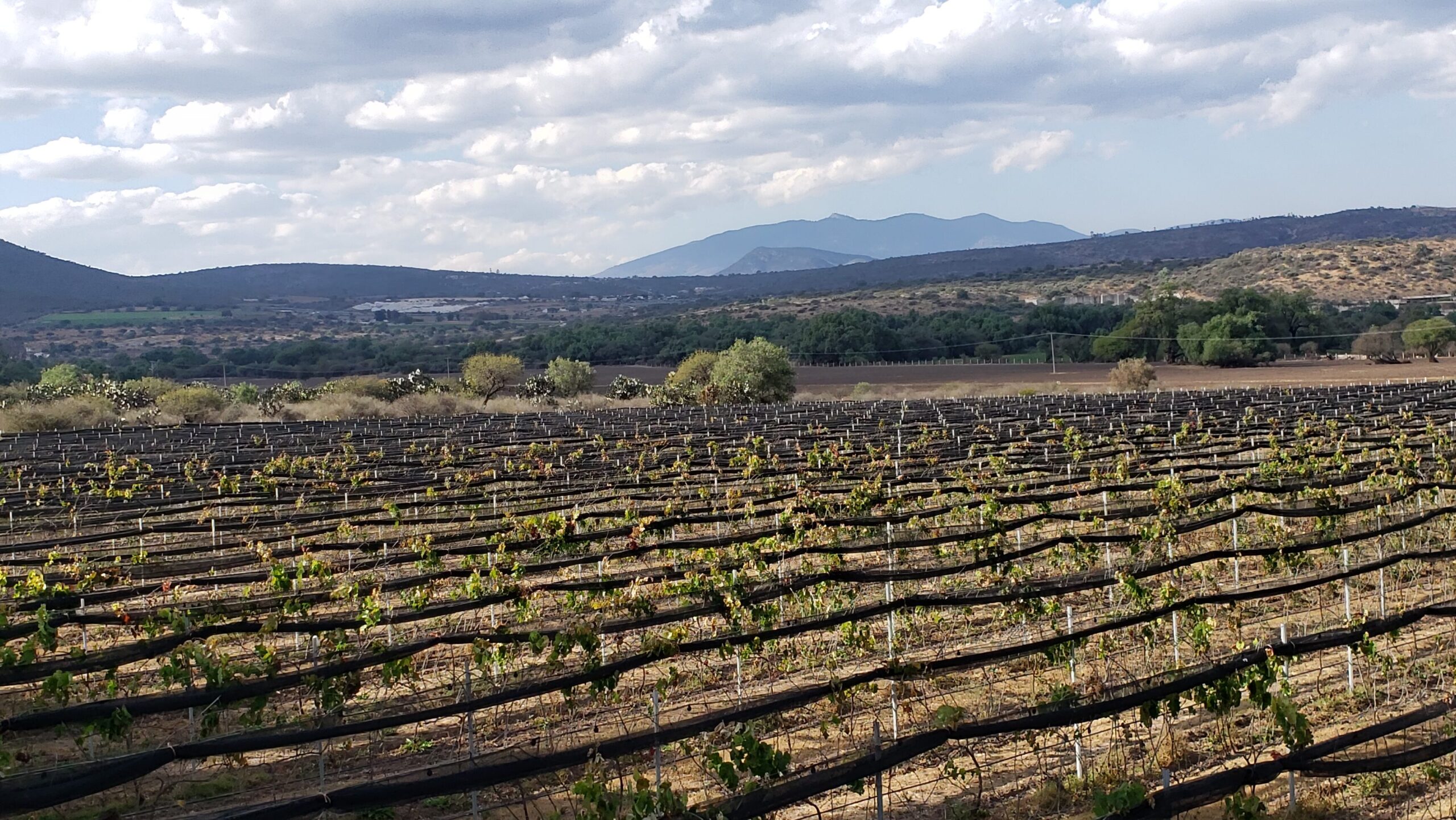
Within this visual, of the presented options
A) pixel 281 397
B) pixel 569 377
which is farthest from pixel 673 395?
pixel 281 397

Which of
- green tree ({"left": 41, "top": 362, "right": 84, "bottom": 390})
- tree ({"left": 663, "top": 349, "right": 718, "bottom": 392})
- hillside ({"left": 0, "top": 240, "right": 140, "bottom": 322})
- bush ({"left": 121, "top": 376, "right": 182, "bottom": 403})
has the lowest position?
tree ({"left": 663, "top": 349, "right": 718, "bottom": 392})

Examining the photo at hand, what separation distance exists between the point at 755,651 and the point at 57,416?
42055mm

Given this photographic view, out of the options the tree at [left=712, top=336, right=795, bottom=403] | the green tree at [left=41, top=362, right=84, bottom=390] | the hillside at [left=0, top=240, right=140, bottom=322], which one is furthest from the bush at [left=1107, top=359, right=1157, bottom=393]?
the hillside at [left=0, top=240, right=140, bottom=322]

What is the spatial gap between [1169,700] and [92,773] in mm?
5673

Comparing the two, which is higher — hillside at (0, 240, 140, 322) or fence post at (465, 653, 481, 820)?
hillside at (0, 240, 140, 322)

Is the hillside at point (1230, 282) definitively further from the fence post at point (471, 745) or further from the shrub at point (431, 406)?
the fence post at point (471, 745)

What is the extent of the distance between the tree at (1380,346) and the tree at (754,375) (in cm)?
3317

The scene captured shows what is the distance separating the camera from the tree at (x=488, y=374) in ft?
192

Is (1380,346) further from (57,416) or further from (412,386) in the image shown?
(57,416)

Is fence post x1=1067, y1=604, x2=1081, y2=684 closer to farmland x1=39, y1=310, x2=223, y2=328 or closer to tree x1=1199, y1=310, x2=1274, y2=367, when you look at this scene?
tree x1=1199, y1=310, x2=1274, y2=367

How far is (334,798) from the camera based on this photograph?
580 centimetres

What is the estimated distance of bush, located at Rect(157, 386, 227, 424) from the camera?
1917 inches

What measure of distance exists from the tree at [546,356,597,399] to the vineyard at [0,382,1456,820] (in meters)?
39.3

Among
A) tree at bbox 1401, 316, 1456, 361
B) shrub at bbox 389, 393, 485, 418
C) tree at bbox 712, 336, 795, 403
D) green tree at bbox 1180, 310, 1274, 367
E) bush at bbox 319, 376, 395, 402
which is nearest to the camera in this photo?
shrub at bbox 389, 393, 485, 418
